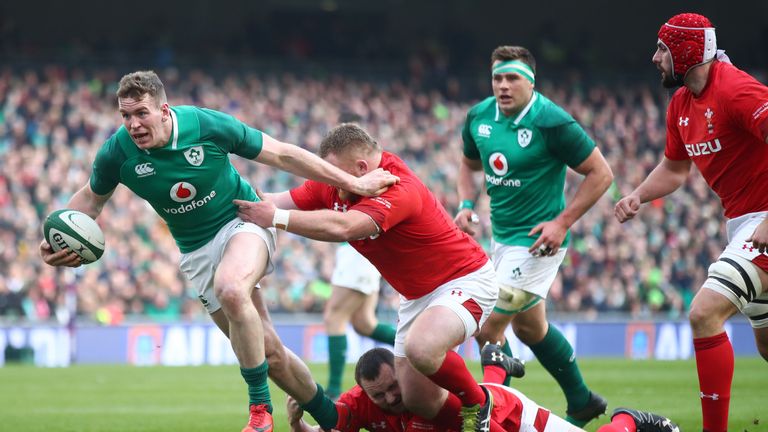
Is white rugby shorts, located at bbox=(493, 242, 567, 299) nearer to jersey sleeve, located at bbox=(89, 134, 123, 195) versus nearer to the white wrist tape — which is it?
the white wrist tape

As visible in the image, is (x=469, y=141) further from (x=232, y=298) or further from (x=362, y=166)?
(x=232, y=298)

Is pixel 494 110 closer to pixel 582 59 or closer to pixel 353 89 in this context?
pixel 353 89

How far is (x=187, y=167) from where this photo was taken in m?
6.87

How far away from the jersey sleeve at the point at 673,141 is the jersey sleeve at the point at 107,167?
369 centimetres

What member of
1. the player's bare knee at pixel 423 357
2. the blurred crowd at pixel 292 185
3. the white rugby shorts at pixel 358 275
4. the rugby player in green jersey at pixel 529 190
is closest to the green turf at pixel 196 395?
the rugby player in green jersey at pixel 529 190

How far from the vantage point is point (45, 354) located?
1777 cm

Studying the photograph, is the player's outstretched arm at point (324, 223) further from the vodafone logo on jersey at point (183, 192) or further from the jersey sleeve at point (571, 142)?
the jersey sleeve at point (571, 142)

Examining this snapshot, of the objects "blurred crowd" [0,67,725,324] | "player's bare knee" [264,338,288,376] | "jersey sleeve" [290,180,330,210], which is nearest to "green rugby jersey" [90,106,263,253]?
"jersey sleeve" [290,180,330,210]

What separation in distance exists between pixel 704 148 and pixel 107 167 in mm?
3913

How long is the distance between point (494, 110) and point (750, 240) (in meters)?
2.74

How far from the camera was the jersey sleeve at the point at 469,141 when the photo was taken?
28.5 feet

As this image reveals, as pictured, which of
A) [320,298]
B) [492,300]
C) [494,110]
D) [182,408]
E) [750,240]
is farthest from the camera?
[320,298]

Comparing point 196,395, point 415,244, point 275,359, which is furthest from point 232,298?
point 196,395

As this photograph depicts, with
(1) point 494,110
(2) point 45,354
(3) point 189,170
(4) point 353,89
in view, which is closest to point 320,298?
(2) point 45,354
